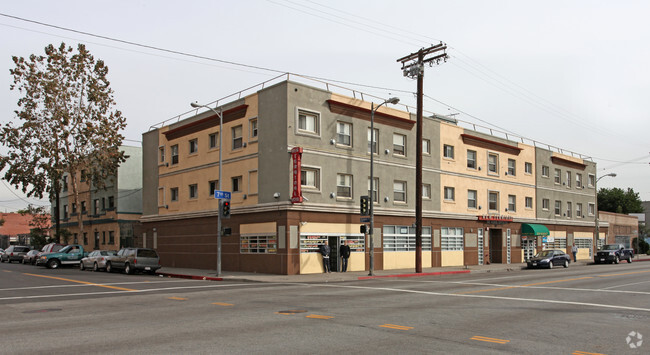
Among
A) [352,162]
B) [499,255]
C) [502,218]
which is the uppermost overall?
[352,162]

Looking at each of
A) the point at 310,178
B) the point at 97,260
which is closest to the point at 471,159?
the point at 310,178

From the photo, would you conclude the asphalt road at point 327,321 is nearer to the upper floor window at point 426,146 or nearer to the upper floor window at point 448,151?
the upper floor window at point 426,146

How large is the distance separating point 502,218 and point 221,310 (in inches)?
1342

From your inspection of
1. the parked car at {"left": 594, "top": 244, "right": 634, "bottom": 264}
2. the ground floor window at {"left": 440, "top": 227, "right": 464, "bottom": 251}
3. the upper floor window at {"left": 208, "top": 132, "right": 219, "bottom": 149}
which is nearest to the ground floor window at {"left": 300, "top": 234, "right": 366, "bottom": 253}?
the ground floor window at {"left": 440, "top": 227, "right": 464, "bottom": 251}

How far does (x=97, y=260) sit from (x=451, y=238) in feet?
80.7

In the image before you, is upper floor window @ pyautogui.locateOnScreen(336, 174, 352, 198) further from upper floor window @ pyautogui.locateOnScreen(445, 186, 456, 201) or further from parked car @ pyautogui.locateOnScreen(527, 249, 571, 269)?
parked car @ pyautogui.locateOnScreen(527, 249, 571, 269)

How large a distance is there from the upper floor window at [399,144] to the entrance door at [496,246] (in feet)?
43.6

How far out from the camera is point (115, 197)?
49.5 meters

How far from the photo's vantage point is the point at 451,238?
39.2 m

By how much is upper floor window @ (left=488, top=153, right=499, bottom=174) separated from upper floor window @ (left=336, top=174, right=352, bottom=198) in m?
16.4

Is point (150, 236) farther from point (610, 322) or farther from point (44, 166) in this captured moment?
point (610, 322)

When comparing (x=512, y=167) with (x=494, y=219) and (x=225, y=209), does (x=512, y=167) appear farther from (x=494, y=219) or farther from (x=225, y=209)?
(x=225, y=209)

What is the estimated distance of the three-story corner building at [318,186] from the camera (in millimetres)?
29766

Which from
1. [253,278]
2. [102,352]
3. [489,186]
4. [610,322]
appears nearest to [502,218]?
[489,186]
